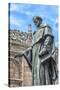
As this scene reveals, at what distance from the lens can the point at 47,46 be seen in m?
1.87

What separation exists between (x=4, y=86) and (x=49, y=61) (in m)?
0.48

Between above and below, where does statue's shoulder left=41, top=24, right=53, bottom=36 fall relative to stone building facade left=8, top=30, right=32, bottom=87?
above

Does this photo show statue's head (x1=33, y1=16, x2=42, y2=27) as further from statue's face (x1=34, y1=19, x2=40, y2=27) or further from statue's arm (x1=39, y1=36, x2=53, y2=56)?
statue's arm (x1=39, y1=36, x2=53, y2=56)

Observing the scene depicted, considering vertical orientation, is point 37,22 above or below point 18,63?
above

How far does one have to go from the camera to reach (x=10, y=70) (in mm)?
1775

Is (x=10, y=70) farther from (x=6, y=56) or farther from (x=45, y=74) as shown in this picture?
(x=45, y=74)

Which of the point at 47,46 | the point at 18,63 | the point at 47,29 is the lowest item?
the point at 18,63

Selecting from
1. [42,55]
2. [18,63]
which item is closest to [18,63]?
[18,63]

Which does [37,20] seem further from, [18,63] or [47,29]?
[18,63]

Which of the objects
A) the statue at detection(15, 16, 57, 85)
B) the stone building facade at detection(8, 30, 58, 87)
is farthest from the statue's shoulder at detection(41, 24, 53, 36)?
the stone building facade at detection(8, 30, 58, 87)

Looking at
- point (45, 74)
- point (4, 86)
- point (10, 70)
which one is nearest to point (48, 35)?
point (45, 74)

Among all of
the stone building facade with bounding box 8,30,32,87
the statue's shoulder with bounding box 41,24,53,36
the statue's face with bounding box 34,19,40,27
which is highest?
the statue's face with bounding box 34,19,40,27

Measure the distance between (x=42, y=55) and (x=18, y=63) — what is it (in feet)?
0.79

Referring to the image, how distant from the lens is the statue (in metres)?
1.83
